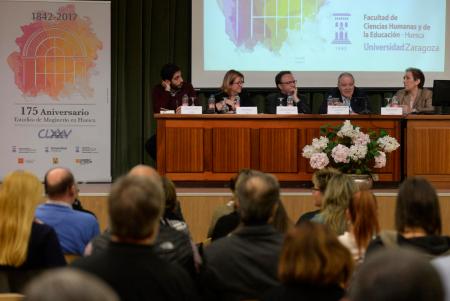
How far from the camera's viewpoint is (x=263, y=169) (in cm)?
657

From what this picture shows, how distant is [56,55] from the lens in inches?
330

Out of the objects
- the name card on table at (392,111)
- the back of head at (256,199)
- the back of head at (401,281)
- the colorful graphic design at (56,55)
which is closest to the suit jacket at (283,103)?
the name card on table at (392,111)

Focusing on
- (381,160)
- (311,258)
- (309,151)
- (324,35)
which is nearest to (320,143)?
(309,151)

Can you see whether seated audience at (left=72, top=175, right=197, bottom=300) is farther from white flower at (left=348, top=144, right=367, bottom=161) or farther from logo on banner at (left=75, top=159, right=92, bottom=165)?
logo on banner at (left=75, top=159, right=92, bottom=165)

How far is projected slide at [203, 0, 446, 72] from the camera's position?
8.34 meters

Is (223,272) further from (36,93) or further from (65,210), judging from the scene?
(36,93)

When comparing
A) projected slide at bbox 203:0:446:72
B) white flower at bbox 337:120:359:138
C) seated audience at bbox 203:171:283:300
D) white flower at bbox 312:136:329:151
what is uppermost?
projected slide at bbox 203:0:446:72

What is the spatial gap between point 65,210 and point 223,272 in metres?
1.04

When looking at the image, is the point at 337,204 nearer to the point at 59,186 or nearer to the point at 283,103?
the point at 59,186

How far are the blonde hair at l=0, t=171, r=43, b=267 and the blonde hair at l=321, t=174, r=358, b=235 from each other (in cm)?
136

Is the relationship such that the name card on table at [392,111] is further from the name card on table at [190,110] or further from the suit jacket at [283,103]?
the name card on table at [190,110]

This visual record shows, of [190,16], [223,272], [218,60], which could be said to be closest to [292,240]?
[223,272]

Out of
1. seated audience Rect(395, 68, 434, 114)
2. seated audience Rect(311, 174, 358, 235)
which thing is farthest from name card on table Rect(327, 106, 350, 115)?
→ seated audience Rect(311, 174, 358, 235)

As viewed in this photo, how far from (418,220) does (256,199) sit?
0.58m
